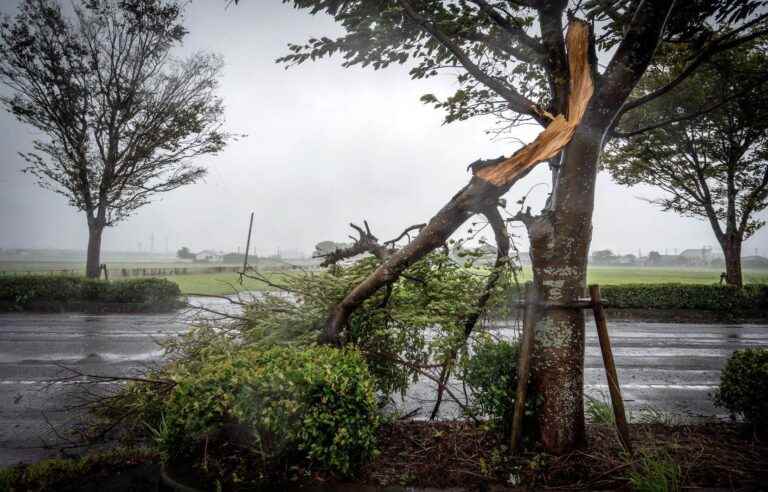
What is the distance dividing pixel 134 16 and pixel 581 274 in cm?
2217

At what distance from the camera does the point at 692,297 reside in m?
16.1

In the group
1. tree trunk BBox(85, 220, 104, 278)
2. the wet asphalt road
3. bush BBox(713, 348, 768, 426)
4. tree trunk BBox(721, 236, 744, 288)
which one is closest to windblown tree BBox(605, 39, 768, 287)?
tree trunk BBox(721, 236, 744, 288)

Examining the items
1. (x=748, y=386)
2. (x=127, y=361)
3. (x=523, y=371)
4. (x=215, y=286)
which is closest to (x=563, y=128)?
(x=523, y=371)

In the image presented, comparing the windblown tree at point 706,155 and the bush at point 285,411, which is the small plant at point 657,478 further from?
the windblown tree at point 706,155

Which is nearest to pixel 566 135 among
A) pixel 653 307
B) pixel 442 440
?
pixel 442 440

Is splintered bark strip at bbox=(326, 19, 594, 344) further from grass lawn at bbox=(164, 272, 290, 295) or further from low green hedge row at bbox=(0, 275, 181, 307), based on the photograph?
low green hedge row at bbox=(0, 275, 181, 307)

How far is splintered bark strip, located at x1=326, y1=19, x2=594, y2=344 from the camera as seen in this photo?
3.60m

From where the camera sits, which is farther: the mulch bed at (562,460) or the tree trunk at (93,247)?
the tree trunk at (93,247)

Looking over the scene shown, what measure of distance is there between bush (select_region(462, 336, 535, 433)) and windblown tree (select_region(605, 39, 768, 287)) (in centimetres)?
1229

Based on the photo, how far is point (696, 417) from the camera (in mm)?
5406

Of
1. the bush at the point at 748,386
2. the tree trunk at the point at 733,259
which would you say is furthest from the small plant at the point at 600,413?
the tree trunk at the point at 733,259

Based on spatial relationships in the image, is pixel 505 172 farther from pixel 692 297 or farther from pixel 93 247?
pixel 93 247

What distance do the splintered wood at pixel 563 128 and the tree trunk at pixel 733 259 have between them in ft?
58.6

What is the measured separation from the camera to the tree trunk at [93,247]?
18422 mm
